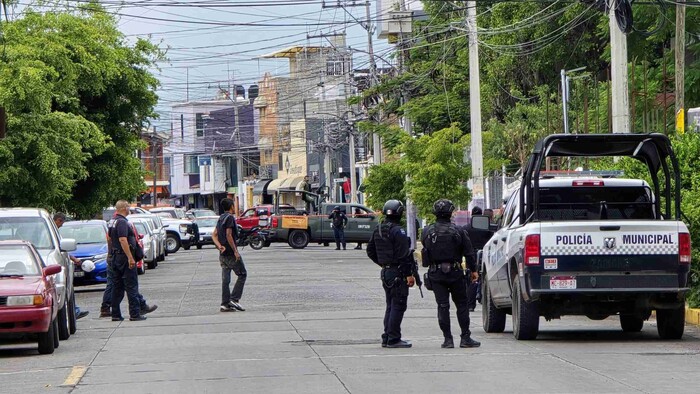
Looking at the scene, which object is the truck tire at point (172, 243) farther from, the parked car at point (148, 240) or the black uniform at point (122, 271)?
the black uniform at point (122, 271)

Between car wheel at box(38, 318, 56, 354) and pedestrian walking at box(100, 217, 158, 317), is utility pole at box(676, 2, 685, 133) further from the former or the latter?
car wheel at box(38, 318, 56, 354)

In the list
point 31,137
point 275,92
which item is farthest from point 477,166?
point 275,92

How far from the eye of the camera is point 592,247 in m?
15.7

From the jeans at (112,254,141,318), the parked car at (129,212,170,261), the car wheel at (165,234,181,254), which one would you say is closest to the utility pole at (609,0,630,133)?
the jeans at (112,254,141,318)

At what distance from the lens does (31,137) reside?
32875mm

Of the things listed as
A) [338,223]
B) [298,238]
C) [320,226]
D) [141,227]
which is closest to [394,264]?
[141,227]

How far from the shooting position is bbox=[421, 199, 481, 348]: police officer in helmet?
15438 mm

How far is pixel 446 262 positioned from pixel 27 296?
5.06 meters

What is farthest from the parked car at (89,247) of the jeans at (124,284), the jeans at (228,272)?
the jeans at (124,284)

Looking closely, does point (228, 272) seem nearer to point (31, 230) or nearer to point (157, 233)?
point (31, 230)

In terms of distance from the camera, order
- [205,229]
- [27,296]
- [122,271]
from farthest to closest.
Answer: [205,229], [122,271], [27,296]

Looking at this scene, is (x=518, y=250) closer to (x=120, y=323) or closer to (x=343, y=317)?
(x=343, y=317)

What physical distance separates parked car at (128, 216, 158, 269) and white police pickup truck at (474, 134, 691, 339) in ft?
80.6

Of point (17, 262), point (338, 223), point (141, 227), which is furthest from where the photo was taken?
point (338, 223)
